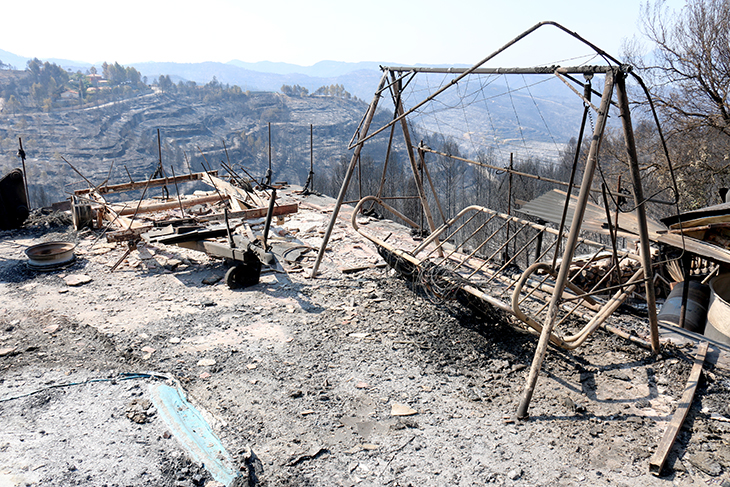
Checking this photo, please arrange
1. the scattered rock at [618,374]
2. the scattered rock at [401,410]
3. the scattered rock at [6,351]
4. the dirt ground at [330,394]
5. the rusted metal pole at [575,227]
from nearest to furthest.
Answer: the dirt ground at [330,394] → the rusted metal pole at [575,227] → the scattered rock at [401,410] → the scattered rock at [618,374] → the scattered rock at [6,351]

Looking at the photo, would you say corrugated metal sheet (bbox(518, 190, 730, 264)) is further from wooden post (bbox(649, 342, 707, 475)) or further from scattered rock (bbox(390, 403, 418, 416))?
scattered rock (bbox(390, 403, 418, 416))

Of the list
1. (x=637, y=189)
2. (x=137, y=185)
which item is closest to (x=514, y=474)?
(x=637, y=189)

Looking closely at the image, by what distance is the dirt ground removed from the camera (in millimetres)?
3049

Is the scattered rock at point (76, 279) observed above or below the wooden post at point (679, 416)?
below

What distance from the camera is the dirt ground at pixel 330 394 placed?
10.0ft

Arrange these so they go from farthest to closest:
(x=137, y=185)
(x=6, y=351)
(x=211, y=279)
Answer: (x=137, y=185)
(x=211, y=279)
(x=6, y=351)

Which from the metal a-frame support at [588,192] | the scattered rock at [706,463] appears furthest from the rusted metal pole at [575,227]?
the scattered rock at [706,463]

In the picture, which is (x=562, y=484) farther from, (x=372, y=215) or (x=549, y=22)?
(x=372, y=215)

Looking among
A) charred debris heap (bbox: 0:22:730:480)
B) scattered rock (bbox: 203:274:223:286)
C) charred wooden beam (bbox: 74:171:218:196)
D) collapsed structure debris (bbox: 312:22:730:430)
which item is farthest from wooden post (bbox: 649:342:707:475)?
charred wooden beam (bbox: 74:171:218:196)

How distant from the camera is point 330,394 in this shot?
3947mm

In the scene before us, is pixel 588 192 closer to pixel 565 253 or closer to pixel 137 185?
pixel 565 253

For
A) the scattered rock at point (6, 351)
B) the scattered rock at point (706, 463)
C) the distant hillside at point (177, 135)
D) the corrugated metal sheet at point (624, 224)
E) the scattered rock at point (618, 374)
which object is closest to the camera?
the scattered rock at point (706, 463)

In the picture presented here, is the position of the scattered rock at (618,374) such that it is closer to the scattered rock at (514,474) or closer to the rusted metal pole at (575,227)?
the rusted metal pole at (575,227)

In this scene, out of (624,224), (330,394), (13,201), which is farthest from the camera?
(13,201)
